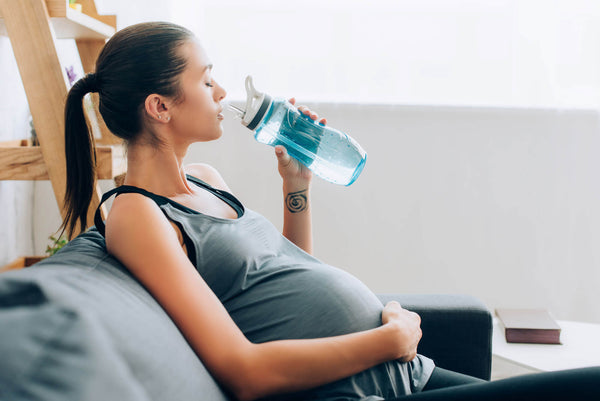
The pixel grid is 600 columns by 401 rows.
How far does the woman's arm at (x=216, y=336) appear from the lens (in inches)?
30.4

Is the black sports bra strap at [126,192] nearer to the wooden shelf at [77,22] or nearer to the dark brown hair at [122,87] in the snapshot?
the dark brown hair at [122,87]

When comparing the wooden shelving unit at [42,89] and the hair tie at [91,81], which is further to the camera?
the wooden shelving unit at [42,89]

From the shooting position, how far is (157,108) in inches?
40.9

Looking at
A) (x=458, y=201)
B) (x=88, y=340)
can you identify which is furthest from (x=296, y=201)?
(x=458, y=201)

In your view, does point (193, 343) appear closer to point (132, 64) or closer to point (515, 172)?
point (132, 64)

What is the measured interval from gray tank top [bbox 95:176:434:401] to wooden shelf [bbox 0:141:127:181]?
39 centimetres

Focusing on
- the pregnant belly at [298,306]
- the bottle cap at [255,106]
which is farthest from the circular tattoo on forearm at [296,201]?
the pregnant belly at [298,306]

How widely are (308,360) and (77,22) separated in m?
1.06

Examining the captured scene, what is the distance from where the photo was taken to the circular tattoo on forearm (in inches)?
53.9

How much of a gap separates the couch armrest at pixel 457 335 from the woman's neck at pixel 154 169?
Answer: 56cm

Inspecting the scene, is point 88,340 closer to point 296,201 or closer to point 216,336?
point 216,336

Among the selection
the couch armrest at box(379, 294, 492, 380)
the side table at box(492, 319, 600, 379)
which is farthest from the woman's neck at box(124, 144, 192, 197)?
the side table at box(492, 319, 600, 379)

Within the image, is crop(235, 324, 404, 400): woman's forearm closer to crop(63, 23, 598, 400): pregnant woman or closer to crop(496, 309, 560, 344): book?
crop(63, 23, 598, 400): pregnant woman

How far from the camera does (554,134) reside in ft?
7.16
